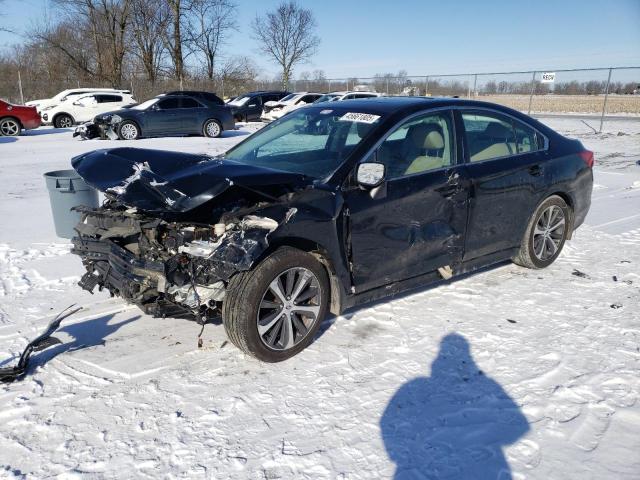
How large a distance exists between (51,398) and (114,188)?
4.44ft

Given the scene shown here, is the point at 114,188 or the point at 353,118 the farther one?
the point at 353,118

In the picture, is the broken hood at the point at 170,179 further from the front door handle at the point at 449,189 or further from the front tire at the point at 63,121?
the front tire at the point at 63,121

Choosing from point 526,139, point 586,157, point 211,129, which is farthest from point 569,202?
point 211,129

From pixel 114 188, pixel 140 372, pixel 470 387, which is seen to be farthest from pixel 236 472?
pixel 114 188

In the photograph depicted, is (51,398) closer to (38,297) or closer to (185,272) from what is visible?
(185,272)

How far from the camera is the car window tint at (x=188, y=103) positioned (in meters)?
18.1

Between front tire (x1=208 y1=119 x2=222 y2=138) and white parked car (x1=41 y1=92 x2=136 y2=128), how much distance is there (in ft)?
18.9

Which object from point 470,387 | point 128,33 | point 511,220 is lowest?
point 470,387

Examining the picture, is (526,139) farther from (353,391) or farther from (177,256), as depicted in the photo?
(177,256)

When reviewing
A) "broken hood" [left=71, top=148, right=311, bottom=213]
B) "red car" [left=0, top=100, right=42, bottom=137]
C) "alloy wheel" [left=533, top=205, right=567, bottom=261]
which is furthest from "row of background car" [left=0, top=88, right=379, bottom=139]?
"broken hood" [left=71, top=148, right=311, bottom=213]

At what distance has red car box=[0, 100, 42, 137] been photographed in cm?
1755

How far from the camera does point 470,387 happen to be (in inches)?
128

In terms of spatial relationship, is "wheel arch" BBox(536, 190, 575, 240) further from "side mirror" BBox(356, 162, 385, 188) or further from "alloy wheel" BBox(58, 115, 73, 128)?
"alloy wheel" BBox(58, 115, 73, 128)

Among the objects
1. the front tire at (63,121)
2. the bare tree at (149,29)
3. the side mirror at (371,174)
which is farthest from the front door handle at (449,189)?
the bare tree at (149,29)
